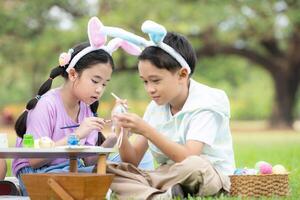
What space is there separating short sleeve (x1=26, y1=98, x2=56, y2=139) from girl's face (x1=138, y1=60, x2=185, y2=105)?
0.60 m

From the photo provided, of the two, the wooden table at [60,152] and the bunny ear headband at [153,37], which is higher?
the bunny ear headband at [153,37]

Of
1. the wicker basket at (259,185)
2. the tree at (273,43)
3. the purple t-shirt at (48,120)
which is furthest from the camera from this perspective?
the tree at (273,43)

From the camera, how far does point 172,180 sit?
13.6 ft

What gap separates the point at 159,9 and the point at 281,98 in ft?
21.1

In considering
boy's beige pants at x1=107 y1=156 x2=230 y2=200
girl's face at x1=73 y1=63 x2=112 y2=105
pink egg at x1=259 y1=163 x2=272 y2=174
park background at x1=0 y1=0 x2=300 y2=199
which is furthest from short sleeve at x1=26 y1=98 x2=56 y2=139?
park background at x1=0 y1=0 x2=300 y2=199

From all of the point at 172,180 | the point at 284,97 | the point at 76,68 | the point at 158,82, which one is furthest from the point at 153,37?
the point at 284,97

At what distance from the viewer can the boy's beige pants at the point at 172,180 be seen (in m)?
4.07

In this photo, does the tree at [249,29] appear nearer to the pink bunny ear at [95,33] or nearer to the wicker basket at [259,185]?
the pink bunny ear at [95,33]

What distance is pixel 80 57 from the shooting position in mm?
4520

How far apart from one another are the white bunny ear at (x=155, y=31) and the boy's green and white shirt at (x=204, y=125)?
15.4 inches

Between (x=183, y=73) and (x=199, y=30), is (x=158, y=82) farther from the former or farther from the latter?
(x=199, y=30)

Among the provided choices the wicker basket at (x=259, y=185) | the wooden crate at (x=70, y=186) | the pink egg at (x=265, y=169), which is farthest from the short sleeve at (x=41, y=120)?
the pink egg at (x=265, y=169)

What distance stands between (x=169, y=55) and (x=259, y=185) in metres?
0.89

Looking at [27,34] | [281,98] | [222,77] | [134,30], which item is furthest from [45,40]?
[222,77]
